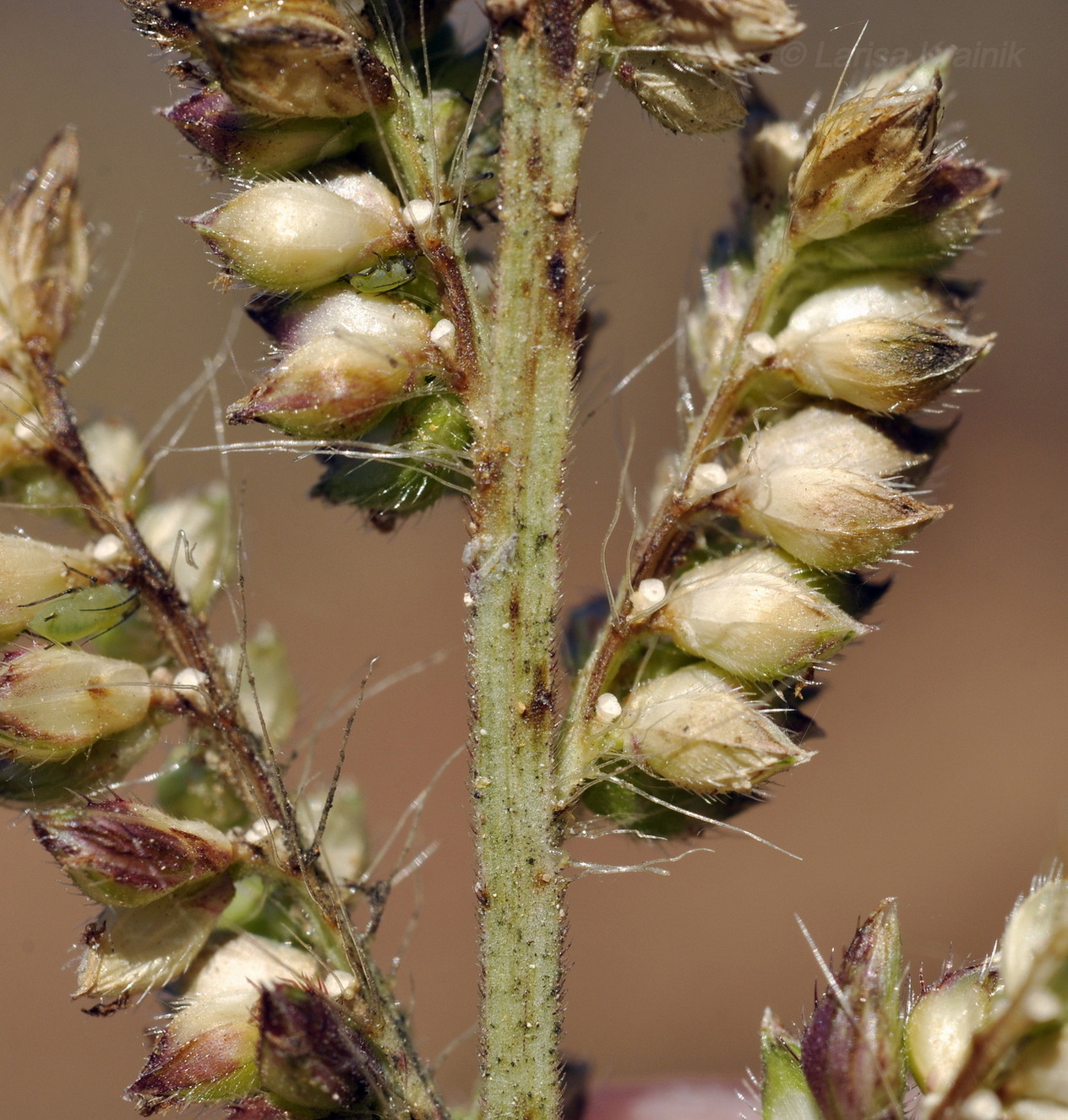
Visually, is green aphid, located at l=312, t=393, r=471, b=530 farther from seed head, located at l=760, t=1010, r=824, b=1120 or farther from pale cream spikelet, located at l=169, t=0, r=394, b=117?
seed head, located at l=760, t=1010, r=824, b=1120

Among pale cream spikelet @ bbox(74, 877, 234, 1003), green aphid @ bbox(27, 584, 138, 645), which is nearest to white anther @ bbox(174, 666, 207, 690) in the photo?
green aphid @ bbox(27, 584, 138, 645)

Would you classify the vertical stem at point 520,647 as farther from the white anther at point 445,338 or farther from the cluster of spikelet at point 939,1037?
the cluster of spikelet at point 939,1037

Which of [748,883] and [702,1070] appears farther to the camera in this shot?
[748,883]

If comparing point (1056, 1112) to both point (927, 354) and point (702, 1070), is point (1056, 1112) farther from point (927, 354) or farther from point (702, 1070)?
point (702, 1070)

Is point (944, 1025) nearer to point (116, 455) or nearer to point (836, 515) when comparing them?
point (836, 515)

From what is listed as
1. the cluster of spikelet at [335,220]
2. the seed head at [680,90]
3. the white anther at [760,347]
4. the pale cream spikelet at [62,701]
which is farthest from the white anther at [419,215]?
the pale cream spikelet at [62,701]

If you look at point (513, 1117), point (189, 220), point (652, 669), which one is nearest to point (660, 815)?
point (652, 669)
